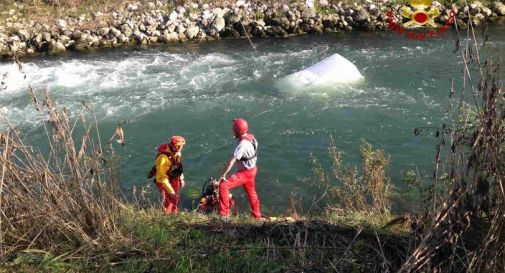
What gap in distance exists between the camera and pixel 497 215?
2.93 m

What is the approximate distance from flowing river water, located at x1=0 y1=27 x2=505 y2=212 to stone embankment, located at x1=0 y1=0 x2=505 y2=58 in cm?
52

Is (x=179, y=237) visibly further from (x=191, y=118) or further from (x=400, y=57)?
(x=400, y=57)

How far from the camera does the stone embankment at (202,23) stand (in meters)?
14.9

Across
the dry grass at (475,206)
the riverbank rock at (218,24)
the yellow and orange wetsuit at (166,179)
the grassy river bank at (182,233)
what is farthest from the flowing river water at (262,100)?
the dry grass at (475,206)

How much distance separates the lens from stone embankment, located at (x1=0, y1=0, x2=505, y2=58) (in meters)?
14.9

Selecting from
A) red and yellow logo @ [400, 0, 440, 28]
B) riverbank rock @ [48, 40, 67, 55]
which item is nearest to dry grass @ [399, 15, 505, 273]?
red and yellow logo @ [400, 0, 440, 28]

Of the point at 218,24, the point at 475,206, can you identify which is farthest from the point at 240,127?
the point at 218,24

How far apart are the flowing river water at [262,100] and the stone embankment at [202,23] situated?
0.52 m

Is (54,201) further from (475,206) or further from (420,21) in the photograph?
(420,21)

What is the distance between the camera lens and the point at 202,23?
15422mm

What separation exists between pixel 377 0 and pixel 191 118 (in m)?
8.01

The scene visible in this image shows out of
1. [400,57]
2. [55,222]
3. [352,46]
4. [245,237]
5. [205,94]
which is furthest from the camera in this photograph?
[352,46]

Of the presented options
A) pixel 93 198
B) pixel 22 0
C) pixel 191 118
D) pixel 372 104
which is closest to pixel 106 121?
pixel 191 118

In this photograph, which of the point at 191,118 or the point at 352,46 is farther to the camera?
the point at 352,46
